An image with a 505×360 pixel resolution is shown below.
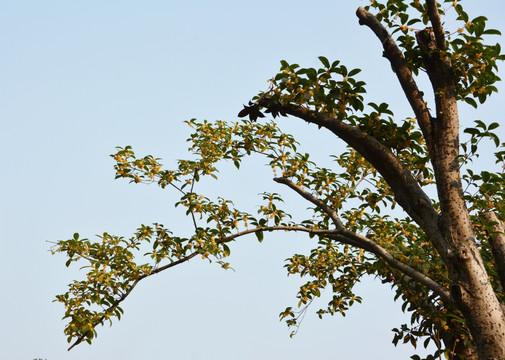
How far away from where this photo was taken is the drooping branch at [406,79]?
6186 mm

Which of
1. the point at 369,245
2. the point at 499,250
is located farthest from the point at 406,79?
the point at 499,250

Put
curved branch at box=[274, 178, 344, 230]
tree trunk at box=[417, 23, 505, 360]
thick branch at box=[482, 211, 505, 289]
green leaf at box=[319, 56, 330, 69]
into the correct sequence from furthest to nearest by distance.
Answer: thick branch at box=[482, 211, 505, 289] → curved branch at box=[274, 178, 344, 230] → green leaf at box=[319, 56, 330, 69] → tree trunk at box=[417, 23, 505, 360]

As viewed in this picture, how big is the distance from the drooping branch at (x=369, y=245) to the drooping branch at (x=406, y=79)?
1321 mm

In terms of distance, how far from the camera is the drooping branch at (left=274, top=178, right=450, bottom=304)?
6.04 meters

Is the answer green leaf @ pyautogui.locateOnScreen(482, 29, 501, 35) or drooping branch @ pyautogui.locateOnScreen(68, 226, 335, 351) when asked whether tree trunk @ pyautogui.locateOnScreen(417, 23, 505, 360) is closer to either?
green leaf @ pyautogui.locateOnScreen(482, 29, 501, 35)

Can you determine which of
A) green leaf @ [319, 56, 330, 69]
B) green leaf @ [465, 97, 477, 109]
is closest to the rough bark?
green leaf @ [465, 97, 477, 109]

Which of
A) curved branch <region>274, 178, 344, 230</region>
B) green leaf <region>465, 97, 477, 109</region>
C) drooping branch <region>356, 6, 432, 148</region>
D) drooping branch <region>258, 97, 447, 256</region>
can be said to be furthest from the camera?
curved branch <region>274, 178, 344, 230</region>

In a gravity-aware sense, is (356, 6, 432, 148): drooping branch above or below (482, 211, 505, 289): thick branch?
above

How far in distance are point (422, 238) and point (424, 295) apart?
0.84m

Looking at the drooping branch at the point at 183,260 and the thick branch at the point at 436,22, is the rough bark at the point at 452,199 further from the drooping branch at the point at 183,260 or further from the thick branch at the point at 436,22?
the drooping branch at the point at 183,260

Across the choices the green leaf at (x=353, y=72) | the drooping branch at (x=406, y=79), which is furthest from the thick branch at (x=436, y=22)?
the green leaf at (x=353, y=72)

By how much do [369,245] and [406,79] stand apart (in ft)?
6.37

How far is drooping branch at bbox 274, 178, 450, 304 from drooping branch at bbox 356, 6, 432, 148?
52.0 inches

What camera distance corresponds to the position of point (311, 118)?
20.3 ft
